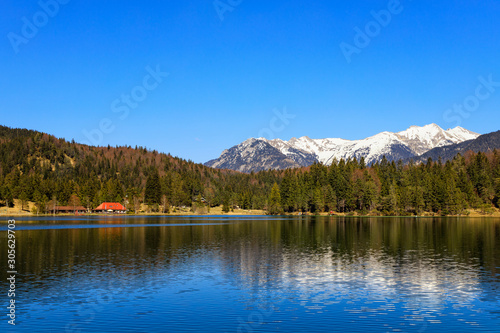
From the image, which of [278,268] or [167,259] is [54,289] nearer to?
[167,259]

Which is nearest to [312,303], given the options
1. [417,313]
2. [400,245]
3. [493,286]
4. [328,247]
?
[417,313]

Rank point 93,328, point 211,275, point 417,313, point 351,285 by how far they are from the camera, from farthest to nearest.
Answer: point 211,275
point 351,285
point 417,313
point 93,328

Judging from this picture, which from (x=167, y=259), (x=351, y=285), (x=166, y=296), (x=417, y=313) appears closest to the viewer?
(x=417, y=313)

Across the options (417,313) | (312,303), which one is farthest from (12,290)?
(417,313)

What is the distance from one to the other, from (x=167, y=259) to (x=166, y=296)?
69.4 ft

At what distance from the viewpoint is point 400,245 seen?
7169cm

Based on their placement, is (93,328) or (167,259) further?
(167,259)

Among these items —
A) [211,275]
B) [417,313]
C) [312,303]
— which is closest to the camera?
[417,313]

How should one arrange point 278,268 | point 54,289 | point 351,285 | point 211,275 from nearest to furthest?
point 54,289
point 351,285
point 211,275
point 278,268

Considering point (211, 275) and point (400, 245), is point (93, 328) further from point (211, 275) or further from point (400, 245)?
point (400, 245)

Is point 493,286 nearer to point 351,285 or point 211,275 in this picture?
point 351,285

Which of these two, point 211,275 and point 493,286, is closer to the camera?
point 493,286

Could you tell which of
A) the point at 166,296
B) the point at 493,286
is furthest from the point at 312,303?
the point at 493,286

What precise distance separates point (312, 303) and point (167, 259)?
27.5 metres
